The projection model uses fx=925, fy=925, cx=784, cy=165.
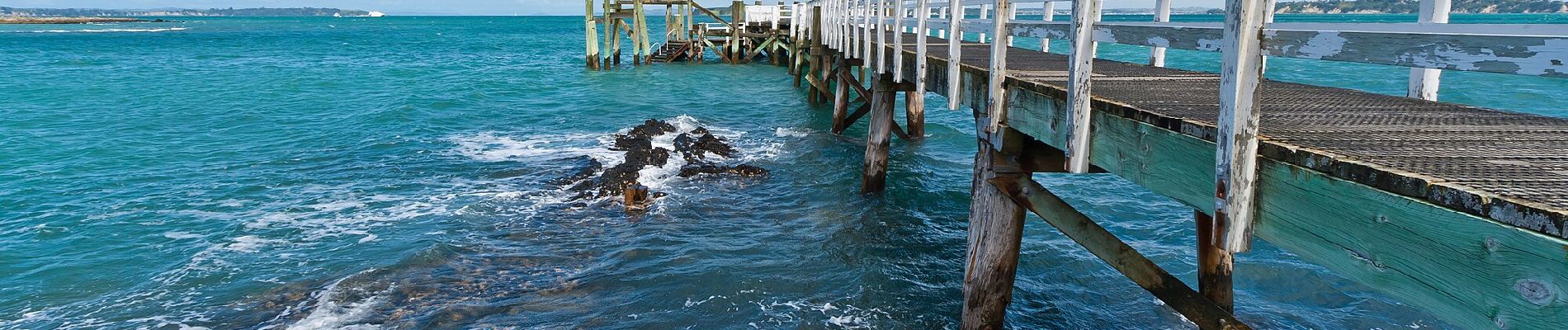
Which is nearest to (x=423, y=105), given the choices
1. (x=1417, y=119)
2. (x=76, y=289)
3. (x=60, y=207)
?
(x=60, y=207)

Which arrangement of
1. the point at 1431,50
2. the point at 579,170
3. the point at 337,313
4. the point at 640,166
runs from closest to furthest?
the point at 1431,50 → the point at 337,313 → the point at 640,166 → the point at 579,170

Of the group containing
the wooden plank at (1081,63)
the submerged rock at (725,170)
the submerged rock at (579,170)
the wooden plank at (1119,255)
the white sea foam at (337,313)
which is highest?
the wooden plank at (1081,63)

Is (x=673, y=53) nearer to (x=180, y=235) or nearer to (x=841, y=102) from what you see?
(x=841, y=102)

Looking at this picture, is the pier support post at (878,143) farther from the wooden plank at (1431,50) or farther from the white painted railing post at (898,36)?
the wooden plank at (1431,50)

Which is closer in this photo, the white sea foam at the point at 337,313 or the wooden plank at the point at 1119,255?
the wooden plank at the point at 1119,255

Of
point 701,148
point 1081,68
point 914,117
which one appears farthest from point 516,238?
point 914,117

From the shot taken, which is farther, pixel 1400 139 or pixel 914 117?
pixel 914 117

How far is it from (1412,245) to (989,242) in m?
3.27

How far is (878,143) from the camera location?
10344mm

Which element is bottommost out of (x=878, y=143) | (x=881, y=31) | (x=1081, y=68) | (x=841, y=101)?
(x=878, y=143)

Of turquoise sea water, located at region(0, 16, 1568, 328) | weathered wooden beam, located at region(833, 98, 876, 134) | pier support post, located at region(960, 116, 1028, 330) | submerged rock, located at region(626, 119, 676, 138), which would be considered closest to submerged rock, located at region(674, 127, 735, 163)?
turquoise sea water, located at region(0, 16, 1568, 328)

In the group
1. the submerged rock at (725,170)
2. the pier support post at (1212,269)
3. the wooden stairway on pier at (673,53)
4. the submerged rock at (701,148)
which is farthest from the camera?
the wooden stairway on pier at (673,53)

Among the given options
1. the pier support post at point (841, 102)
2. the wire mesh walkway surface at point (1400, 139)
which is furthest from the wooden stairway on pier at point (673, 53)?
the wire mesh walkway surface at point (1400, 139)

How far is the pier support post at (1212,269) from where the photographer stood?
5.25 metres
